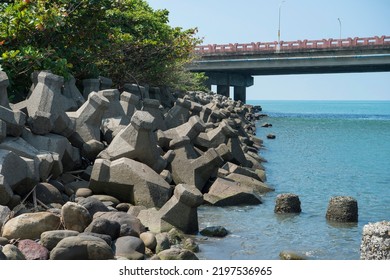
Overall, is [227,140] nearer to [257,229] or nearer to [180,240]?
[257,229]

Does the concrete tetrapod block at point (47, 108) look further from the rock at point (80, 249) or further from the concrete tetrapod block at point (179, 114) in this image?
the concrete tetrapod block at point (179, 114)

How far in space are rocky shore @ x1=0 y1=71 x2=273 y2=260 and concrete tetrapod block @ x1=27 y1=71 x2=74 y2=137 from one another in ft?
0.06

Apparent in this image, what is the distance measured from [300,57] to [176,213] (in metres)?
44.1

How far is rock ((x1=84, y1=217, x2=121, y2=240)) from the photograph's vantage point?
7.70m

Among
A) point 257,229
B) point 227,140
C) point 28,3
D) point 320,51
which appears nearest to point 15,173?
point 257,229

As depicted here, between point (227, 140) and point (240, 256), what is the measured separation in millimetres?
6984

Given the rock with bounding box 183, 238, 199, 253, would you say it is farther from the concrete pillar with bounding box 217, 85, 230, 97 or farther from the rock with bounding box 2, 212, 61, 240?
the concrete pillar with bounding box 217, 85, 230, 97

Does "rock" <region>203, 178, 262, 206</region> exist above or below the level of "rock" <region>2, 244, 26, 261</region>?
below

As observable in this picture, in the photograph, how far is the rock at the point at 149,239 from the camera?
315 inches

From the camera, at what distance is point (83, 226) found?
309 inches

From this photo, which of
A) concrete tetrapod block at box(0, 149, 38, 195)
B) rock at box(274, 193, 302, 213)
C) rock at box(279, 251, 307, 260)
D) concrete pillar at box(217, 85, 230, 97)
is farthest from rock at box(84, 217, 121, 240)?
concrete pillar at box(217, 85, 230, 97)

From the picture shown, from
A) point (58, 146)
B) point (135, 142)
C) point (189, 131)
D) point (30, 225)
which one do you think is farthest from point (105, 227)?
point (189, 131)

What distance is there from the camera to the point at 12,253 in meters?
6.50

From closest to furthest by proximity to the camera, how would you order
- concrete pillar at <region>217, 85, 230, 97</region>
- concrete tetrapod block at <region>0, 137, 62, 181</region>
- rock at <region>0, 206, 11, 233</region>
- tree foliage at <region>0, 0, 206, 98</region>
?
rock at <region>0, 206, 11, 233</region>, concrete tetrapod block at <region>0, 137, 62, 181</region>, tree foliage at <region>0, 0, 206, 98</region>, concrete pillar at <region>217, 85, 230, 97</region>
